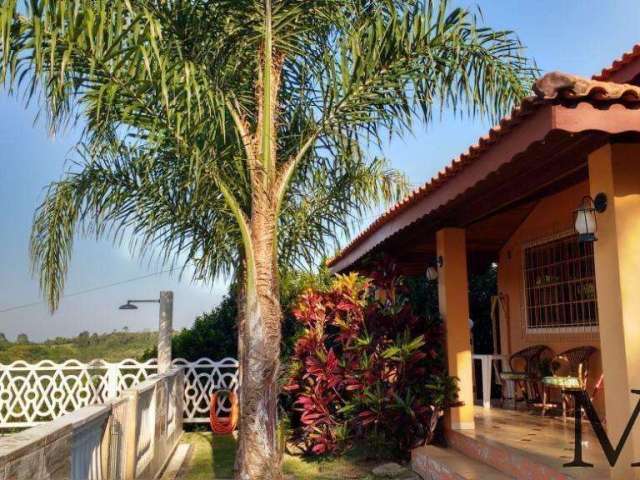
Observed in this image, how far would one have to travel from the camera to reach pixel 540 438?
666 centimetres

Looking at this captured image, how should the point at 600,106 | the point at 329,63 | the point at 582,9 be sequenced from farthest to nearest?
the point at 582,9, the point at 329,63, the point at 600,106

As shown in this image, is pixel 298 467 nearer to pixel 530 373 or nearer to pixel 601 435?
pixel 530 373

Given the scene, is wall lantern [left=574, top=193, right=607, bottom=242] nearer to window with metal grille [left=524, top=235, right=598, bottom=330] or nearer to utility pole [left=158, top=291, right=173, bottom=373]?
window with metal grille [left=524, top=235, right=598, bottom=330]

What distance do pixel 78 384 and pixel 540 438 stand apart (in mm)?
9655

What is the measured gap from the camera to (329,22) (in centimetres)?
680

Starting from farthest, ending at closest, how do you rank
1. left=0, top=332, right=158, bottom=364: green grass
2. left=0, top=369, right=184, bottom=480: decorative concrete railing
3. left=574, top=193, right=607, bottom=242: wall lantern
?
left=0, top=332, right=158, bottom=364: green grass < left=574, top=193, right=607, bottom=242: wall lantern < left=0, top=369, right=184, bottom=480: decorative concrete railing

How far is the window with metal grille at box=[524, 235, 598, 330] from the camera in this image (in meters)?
8.29

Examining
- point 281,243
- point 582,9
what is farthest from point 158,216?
point 582,9

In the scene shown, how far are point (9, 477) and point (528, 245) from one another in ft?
29.1

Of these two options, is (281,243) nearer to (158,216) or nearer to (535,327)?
(158,216)

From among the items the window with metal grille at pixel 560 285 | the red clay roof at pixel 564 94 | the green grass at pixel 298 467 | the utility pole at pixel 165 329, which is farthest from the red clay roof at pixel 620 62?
the utility pole at pixel 165 329

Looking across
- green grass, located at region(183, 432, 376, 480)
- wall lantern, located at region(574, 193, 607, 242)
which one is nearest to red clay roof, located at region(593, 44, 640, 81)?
wall lantern, located at region(574, 193, 607, 242)

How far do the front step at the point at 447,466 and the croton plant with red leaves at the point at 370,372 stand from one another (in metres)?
0.35

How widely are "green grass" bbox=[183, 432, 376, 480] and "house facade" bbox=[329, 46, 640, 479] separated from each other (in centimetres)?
144
